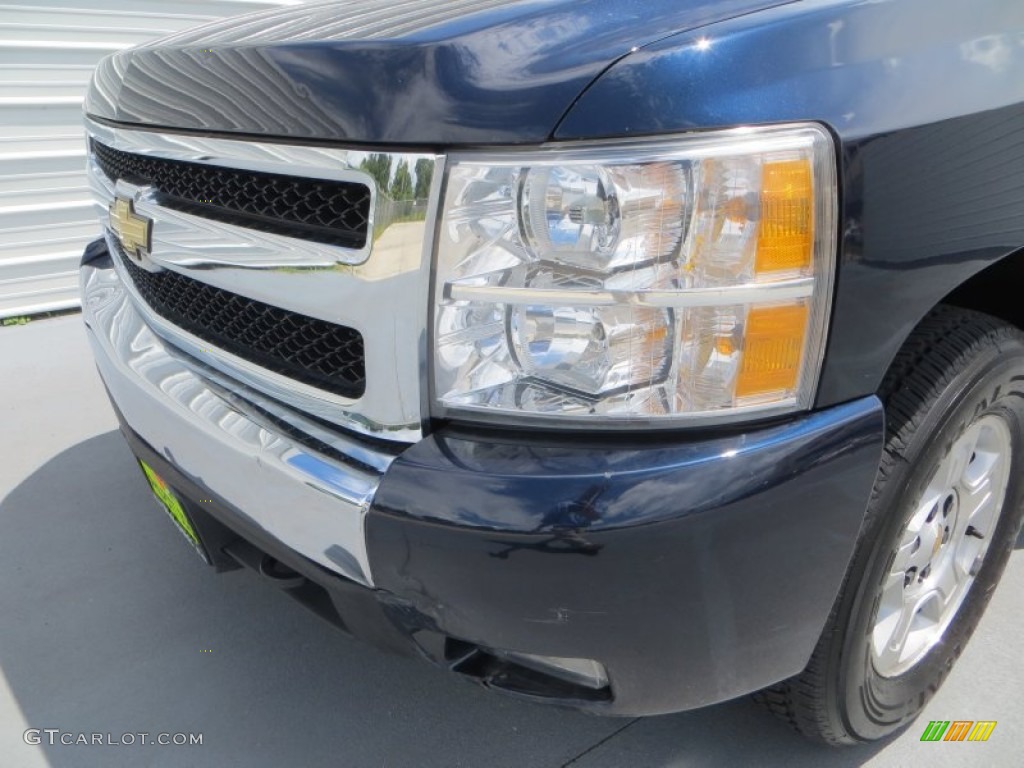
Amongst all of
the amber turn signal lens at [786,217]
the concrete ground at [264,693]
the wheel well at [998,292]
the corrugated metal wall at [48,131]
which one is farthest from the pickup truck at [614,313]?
the corrugated metal wall at [48,131]

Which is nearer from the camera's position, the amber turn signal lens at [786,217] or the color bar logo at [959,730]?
the amber turn signal lens at [786,217]

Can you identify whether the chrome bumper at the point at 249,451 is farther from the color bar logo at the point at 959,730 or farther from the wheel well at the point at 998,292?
the color bar logo at the point at 959,730

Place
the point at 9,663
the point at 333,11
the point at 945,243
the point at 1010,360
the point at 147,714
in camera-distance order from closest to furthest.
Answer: the point at 945,243, the point at 1010,360, the point at 333,11, the point at 147,714, the point at 9,663

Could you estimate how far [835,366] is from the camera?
130 centimetres

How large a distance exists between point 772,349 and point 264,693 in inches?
57.7

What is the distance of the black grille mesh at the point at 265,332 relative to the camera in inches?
58.9

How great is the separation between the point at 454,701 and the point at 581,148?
1.35 m

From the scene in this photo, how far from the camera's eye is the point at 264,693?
2.10m

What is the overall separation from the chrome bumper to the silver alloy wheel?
3.21 ft

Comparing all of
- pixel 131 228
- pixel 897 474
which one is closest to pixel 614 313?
pixel 897 474

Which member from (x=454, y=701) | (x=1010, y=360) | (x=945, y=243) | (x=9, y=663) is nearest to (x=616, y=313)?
(x=945, y=243)

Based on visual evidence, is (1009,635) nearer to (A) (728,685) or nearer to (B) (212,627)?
(A) (728,685)

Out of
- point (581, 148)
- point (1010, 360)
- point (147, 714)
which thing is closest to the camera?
point (581, 148)

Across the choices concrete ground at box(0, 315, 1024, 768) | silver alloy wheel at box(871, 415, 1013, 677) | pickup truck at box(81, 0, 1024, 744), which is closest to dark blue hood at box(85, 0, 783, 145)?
pickup truck at box(81, 0, 1024, 744)
